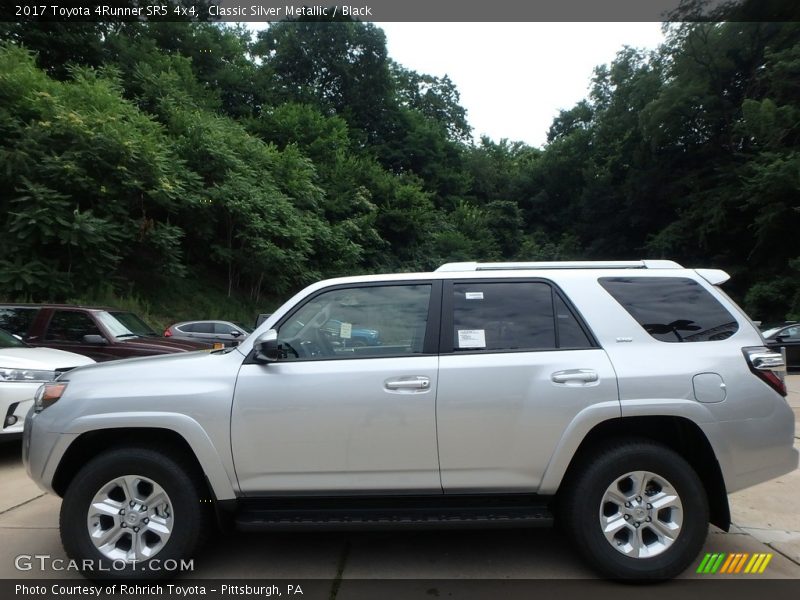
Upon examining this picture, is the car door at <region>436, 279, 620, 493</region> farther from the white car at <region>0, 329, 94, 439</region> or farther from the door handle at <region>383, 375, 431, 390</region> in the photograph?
the white car at <region>0, 329, 94, 439</region>

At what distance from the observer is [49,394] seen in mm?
3686

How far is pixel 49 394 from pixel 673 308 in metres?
3.97

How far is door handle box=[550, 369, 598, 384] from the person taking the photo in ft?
11.3

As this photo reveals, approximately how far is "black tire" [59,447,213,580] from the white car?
3.00 metres

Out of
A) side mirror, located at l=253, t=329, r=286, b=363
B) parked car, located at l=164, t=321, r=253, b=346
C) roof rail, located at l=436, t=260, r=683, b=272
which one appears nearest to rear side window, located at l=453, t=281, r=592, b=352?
roof rail, located at l=436, t=260, r=683, b=272

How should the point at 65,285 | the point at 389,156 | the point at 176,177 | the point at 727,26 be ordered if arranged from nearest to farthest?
1. the point at 65,285
2. the point at 176,177
3. the point at 727,26
4. the point at 389,156

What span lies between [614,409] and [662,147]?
35.5 metres

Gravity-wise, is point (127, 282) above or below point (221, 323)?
above

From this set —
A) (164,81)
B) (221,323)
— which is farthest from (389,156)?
(221,323)

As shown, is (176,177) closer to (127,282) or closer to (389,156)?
A: (127,282)

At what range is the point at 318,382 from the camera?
347cm

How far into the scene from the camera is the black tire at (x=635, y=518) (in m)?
3.36

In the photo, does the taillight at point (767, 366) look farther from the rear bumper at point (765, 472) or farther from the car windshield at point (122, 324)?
the car windshield at point (122, 324)

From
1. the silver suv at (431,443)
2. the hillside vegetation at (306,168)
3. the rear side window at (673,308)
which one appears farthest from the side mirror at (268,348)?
the hillside vegetation at (306,168)
